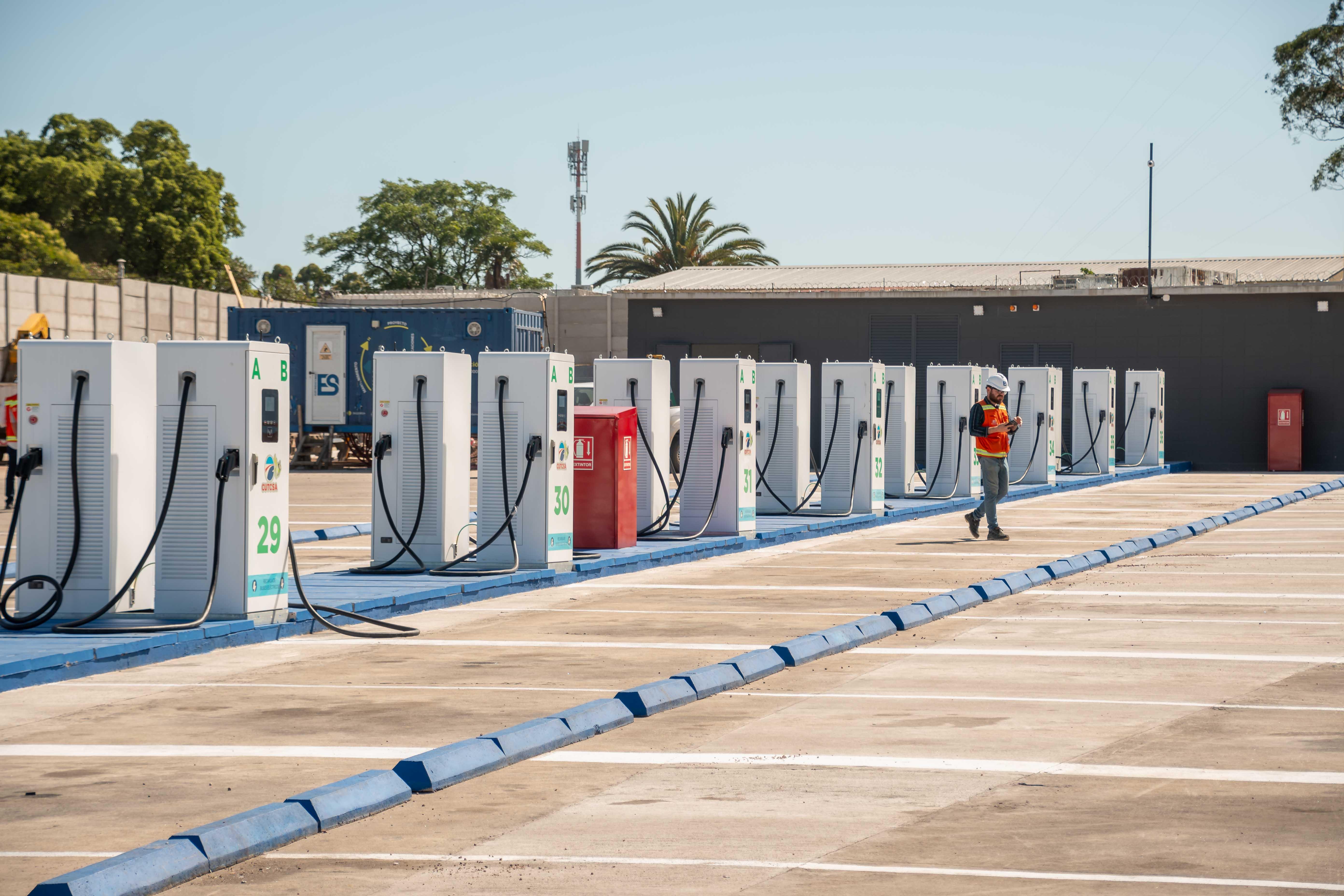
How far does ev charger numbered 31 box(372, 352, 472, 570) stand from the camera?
1412 cm

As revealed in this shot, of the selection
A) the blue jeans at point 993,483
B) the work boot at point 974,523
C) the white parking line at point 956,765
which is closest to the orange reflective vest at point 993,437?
the blue jeans at point 993,483

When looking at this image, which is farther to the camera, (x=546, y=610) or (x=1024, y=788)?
(x=546, y=610)

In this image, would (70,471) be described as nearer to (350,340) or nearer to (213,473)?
(213,473)

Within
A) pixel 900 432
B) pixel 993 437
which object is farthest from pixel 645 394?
pixel 900 432

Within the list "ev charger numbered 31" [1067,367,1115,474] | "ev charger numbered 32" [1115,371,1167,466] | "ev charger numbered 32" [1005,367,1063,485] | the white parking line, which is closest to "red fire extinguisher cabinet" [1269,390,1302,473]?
"ev charger numbered 32" [1115,371,1167,466]

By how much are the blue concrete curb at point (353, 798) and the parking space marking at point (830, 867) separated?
0.35 metres

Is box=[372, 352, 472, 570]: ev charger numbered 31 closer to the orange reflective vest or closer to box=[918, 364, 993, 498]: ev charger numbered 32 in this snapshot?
the orange reflective vest

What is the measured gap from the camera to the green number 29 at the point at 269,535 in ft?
36.9

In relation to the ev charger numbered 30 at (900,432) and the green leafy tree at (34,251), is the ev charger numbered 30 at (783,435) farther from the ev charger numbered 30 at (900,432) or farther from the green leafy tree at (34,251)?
the green leafy tree at (34,251)

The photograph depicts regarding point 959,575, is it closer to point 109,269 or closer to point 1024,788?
point 1024,788

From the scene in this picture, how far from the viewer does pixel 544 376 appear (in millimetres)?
14156

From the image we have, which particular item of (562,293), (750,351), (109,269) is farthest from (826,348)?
(109,269)

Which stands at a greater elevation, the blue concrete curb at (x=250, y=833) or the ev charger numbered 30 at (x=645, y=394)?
the ev charger numbered 30 at (x=645, y=394)

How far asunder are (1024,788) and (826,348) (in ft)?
114
